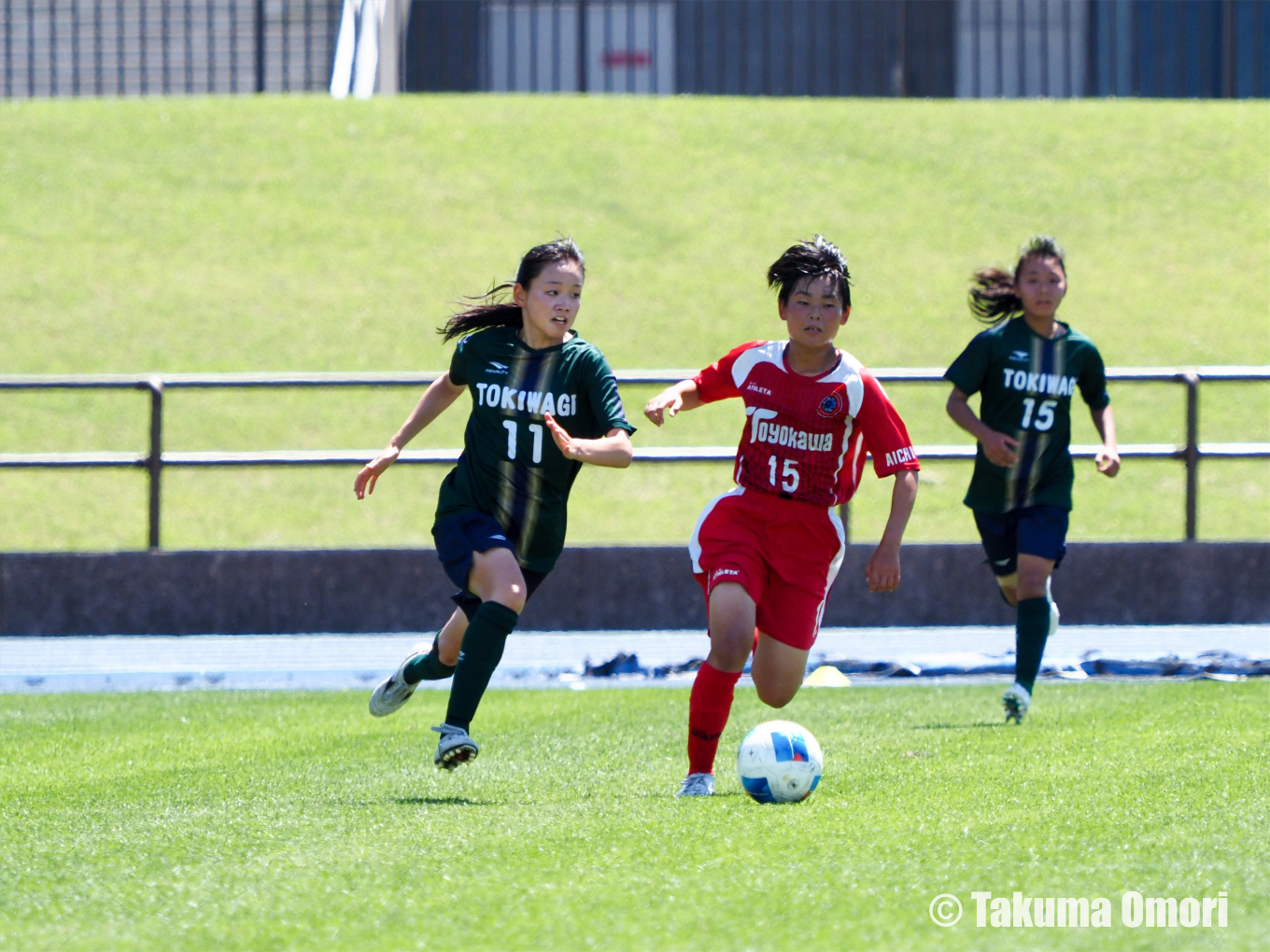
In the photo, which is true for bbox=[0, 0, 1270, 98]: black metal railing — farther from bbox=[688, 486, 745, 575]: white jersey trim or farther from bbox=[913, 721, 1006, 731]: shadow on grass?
bbox=[688, 486, 745, 575]: white jersey trim

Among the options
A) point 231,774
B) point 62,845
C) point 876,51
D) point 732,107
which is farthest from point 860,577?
point 876,51

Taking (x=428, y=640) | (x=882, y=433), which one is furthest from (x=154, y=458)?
(x=882, y=433)

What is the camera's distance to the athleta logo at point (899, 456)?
17.9ft

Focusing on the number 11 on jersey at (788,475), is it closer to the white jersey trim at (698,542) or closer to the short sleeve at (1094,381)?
the white jersey trim at (698,542)

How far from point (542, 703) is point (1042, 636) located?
2.34m

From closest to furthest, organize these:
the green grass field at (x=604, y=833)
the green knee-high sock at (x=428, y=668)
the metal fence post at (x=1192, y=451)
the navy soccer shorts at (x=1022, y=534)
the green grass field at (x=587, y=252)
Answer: the green grass field at (x=604, y=833) → the green knee-high sock at (x=428, y=668) → the navy soccer shorts at (x=1022, y=534) → the metal fence post at (x=1192, y=451) → the green grass field at (x=587, y=252)

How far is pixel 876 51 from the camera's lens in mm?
25500

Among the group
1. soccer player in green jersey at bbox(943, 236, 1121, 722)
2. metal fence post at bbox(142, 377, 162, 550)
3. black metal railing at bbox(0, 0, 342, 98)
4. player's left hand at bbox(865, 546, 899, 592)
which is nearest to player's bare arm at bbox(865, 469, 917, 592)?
player's left hand at bbox(865, 546, 899, 592)

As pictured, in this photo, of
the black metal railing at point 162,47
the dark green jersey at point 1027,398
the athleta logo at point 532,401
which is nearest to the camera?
the athleta logo at point 532,401

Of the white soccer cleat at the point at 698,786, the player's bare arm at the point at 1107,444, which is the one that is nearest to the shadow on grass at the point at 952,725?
the player's bare arm at the point at 1107,444

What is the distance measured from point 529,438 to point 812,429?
977 millimetres

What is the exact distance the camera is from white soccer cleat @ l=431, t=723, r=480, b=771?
5.12 m

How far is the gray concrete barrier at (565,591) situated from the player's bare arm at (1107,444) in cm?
277

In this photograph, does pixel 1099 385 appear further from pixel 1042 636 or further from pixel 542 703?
pixel 542 703
